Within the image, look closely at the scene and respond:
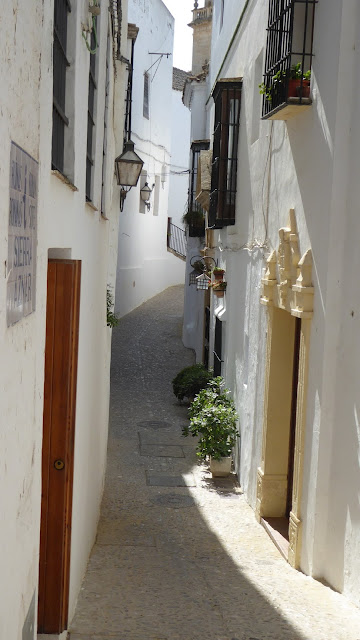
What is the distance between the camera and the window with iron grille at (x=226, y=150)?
11.3 meters

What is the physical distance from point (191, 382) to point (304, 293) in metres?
7.62

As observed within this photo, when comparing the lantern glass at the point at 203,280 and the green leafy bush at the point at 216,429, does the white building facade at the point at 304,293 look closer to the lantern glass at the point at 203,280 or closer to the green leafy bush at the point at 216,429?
the green leafy bush at the point at 216,429

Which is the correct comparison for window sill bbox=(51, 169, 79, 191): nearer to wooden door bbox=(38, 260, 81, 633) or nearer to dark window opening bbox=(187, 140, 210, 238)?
wooden door bbox=(38, 260, 81, 633)

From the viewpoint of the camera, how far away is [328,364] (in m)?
6.24

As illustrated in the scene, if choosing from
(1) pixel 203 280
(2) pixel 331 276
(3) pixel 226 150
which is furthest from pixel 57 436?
(1) pixel 203 280

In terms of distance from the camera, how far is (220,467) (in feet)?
34.4

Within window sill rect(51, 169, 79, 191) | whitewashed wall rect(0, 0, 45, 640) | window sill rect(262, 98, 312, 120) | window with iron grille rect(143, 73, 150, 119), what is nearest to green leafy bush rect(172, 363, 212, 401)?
window sill rect(262, 98, 312, 120)

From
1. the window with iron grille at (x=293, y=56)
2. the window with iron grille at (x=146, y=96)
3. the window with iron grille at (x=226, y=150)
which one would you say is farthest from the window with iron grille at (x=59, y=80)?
the window with iron grille at (x=146, y=96)

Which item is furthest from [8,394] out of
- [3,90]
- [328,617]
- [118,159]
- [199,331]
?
[199,331]

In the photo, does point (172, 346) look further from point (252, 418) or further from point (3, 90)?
point (3, 90)

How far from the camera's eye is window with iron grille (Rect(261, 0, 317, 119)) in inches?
267

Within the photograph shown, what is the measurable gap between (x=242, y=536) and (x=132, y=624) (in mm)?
2877

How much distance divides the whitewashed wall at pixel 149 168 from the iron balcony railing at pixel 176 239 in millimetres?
489

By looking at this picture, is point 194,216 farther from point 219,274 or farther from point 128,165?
point 128,165
